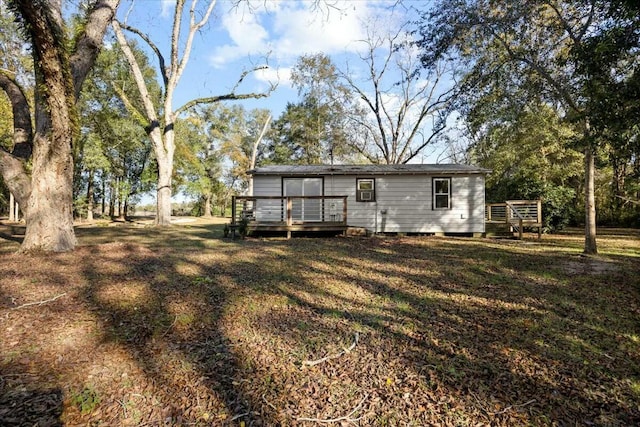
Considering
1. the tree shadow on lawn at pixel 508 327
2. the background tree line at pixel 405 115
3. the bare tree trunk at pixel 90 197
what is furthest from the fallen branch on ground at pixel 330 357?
the bare tree trunk at pixel 90 197

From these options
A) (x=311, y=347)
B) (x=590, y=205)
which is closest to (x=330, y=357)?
(x=311, y=347)

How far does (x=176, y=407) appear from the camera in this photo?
2291 millimetres

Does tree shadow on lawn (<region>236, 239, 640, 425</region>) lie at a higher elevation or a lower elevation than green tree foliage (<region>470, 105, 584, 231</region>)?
lower

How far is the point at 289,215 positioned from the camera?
1143cm

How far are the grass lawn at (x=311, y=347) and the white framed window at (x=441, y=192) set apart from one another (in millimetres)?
7167

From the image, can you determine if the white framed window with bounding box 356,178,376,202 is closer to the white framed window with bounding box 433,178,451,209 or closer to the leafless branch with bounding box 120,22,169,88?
the white framed window with bounding box 433,178,451,209

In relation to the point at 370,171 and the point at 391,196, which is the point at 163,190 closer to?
the point at 370,171

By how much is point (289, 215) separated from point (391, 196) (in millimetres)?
4357

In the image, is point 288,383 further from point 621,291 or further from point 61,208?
point 61,208

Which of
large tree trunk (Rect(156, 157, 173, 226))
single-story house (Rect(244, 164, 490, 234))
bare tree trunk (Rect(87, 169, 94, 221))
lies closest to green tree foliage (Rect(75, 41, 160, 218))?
bare tree trunk (Rect(87, 169, 94, 221))

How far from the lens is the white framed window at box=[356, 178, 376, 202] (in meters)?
13.1

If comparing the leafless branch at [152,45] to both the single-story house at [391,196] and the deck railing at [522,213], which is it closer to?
the single-story house at [391,196]

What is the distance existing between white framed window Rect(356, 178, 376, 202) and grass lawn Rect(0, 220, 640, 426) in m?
7.35

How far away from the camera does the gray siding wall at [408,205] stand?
511 inches
